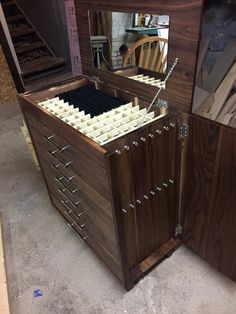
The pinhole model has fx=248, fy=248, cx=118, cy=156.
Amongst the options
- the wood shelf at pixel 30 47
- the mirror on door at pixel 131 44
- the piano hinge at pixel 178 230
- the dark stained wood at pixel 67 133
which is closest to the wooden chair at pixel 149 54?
the mirror on door at pixel 131 44

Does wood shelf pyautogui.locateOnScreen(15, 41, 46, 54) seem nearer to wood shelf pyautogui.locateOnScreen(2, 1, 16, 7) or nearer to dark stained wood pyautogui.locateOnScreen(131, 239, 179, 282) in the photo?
wood shelf pyautogui.locateOnScreen(2, 1, 16, 7)

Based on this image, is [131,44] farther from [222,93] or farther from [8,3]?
[8,3]

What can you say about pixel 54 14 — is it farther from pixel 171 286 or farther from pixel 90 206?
pixel 171 286

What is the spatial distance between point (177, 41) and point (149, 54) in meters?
0.26

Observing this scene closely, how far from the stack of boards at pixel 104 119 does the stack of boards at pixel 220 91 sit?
0.18 metres

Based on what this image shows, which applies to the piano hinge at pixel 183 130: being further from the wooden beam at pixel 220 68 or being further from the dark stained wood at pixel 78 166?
the dark stained wood at pixel 78 166

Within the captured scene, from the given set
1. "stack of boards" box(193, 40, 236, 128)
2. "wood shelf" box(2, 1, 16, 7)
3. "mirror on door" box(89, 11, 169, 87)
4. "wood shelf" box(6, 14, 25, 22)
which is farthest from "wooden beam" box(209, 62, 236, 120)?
"wood shelf" box(2, 1, 16, 7)

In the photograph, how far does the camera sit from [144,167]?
2.94 feet

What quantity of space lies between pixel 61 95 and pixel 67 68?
321 centimetres

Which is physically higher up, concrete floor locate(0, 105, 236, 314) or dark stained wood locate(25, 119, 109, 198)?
dark stained wood locate(25, 119, 109, 198)

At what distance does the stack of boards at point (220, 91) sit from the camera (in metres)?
0.89

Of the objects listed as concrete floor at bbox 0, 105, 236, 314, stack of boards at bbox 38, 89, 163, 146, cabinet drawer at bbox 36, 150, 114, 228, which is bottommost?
concrete floor at bbox 0, 105, 236, 314

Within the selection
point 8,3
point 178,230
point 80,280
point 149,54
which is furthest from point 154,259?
point 8,3

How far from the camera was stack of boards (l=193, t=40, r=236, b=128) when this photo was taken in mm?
891
